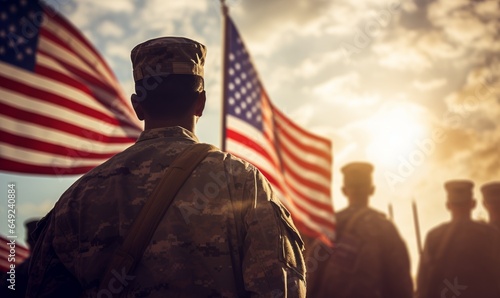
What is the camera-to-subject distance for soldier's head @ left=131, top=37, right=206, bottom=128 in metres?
2.08

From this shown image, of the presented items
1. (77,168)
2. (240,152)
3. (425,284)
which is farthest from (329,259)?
(77,168)

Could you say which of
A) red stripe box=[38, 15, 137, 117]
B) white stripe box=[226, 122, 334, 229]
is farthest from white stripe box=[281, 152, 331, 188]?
red stripe box=[38, 15, 137, 117]

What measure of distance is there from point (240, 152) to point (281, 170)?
104cm

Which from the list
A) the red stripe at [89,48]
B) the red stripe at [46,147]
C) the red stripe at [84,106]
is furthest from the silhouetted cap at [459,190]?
the red stripe at [46,147]

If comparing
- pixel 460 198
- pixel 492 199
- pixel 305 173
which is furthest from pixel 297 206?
pixel 492 199

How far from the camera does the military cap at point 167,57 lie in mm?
2154

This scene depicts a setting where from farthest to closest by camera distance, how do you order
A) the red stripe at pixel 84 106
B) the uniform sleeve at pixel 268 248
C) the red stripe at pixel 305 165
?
the red stripe at pixel 305 165 < the red stripe at pixel 84 106 < the uniform sleeve at pixel 268 248

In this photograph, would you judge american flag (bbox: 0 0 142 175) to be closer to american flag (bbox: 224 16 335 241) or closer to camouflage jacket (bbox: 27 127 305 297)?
american flag (bbox: 224 16 335 241)

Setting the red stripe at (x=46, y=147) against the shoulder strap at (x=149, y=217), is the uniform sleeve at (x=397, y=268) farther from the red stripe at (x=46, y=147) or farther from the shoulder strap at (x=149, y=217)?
the shoulder strap at (x=149, y=217)

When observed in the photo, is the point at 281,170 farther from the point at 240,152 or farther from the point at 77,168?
the point at 77,168

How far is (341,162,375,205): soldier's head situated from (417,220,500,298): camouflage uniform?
39.1 inches

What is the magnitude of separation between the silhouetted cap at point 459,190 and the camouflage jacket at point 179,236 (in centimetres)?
520

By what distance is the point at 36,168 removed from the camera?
561 cm

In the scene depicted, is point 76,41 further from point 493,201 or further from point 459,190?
point 493,201
